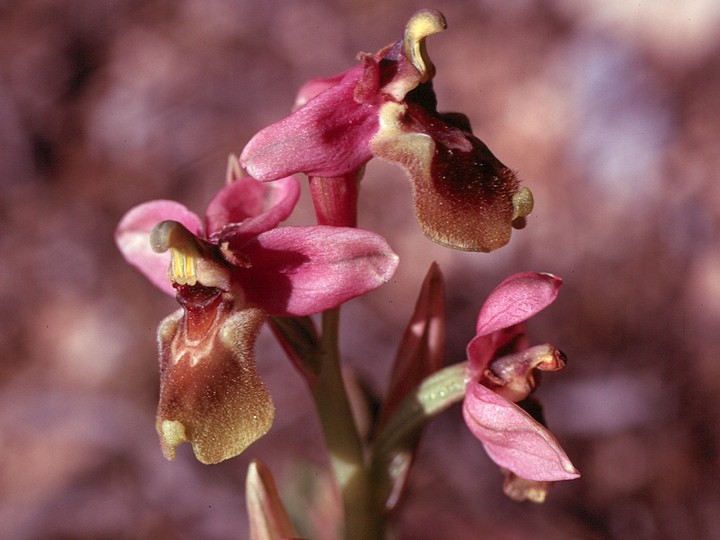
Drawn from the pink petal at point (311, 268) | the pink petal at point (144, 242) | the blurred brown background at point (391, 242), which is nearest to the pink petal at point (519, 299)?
the pink petal at point (311, 268)

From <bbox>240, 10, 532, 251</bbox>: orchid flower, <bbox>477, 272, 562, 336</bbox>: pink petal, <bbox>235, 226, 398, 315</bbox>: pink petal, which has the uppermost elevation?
<bbox>240, 10, 532, 251</bbox>: orchid flower

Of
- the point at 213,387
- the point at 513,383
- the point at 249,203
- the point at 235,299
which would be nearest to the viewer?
the point at 213,387

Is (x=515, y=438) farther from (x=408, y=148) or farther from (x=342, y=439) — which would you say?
(x=408, y=148)

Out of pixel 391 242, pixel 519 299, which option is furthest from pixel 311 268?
pixel 391 242

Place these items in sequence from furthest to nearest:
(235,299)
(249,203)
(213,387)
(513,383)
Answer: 1. (249,203)
2. (513,383)
3. (235,299)
4. (213,387)

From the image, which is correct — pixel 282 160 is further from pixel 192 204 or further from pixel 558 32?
pixel 558 32

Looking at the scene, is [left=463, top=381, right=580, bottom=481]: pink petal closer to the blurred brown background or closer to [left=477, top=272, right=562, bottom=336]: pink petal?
[left=477, top=272, right=562, bottom=336]: pink petal

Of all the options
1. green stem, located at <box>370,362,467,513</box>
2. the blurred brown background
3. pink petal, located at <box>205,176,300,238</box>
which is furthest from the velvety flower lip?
the blurred brown background

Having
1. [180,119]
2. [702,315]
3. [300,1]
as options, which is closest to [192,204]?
[180,119]
